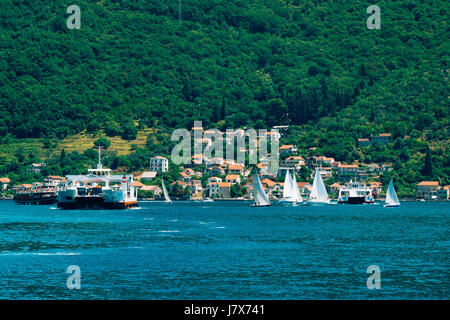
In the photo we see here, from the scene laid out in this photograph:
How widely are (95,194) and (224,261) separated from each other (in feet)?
308

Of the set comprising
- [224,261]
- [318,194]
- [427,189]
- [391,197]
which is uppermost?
[427,189]

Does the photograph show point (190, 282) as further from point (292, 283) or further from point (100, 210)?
point (100, 210)

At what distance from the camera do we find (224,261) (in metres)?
55.4

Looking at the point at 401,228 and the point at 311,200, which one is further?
the point at 311,200

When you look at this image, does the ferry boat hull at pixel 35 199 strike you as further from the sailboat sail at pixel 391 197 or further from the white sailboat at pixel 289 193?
the sailboat sail at pixel 391 197

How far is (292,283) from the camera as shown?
147 ft

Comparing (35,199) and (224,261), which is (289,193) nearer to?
(35,199)

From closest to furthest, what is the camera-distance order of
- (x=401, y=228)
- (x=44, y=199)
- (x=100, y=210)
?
(x=401, y=228) < (x=100, y=210) < (x=44, y=199)

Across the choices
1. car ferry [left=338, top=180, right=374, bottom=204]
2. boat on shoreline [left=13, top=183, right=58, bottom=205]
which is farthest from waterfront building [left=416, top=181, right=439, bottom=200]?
boat on shoreline [left=13, top=183, right=58, bottom=205]

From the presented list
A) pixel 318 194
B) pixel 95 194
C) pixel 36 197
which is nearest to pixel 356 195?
pixel 318 194

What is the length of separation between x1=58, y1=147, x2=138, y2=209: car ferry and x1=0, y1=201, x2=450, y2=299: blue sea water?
51.0 metres

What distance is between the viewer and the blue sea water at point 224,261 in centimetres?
4181
